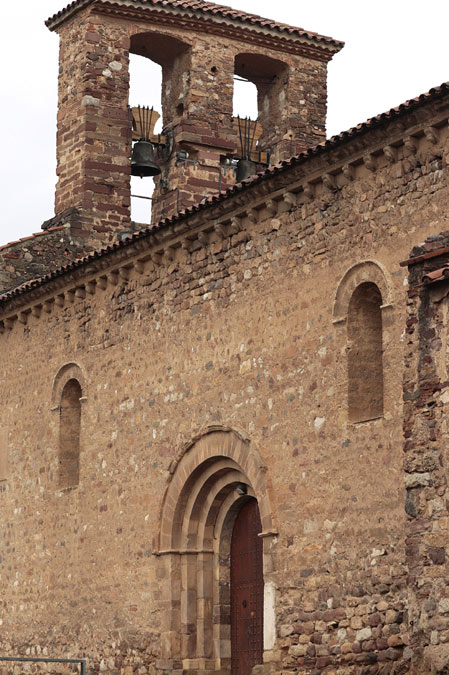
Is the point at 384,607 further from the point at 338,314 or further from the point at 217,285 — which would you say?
the point at 217,285

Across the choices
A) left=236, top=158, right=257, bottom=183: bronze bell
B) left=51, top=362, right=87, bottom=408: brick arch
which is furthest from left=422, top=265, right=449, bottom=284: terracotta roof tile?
left=236, top=158, right=257, bottom=183: bronze bell

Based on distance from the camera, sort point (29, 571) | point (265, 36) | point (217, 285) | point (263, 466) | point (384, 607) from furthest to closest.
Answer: point (265, 36) → point (29, 571) → point (217, 285) → point (263, 466) → point (384, 607)

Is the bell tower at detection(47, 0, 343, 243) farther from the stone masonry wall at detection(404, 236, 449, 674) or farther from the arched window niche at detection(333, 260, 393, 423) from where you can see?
the stone masonry wall at detection(404, 236, 449, 674)

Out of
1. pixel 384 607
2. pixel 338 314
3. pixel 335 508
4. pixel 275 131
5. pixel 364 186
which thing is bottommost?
pixel 384 607

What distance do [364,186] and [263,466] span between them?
354cm

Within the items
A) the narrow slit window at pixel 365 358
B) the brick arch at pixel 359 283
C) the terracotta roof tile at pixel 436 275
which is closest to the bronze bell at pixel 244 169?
the brick arch at pixel 359 283

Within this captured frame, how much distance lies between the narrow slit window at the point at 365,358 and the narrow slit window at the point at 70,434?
677 cm

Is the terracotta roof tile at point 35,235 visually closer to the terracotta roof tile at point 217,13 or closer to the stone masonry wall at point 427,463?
the terracotta roof tile at point 217,13

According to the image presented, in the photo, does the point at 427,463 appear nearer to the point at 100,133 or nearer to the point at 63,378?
the point at 63,378

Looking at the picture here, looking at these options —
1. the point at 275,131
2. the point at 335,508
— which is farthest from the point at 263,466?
the point at 275,131

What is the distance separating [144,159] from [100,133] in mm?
855

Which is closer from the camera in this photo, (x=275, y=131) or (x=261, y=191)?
(x=261, y=191)

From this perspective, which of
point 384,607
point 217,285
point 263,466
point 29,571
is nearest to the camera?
point 384,607

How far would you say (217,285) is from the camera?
61.9ft
